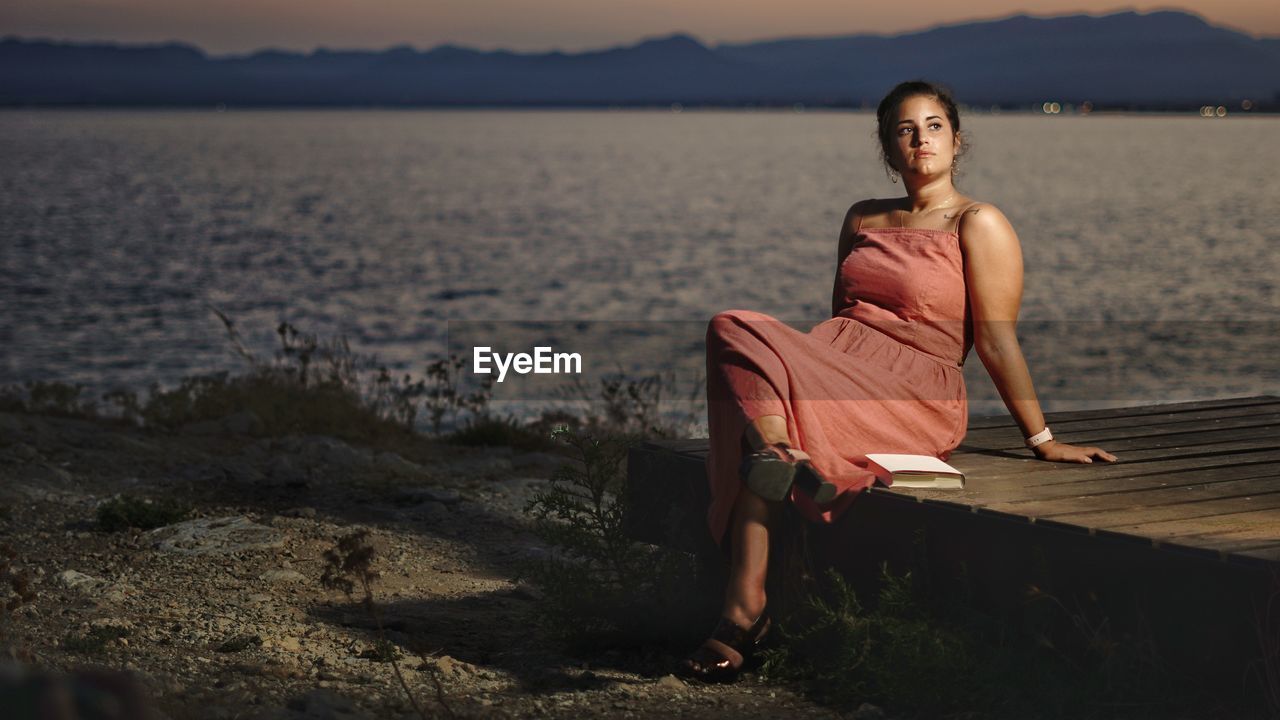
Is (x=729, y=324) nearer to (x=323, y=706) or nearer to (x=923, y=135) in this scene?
(x=923, y=135)

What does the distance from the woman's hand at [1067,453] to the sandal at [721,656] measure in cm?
151

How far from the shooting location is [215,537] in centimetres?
727

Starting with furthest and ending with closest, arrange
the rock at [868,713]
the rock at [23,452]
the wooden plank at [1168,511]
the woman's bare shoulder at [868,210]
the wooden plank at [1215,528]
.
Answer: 1. the rock at [23,452]
2. the woman's bare shoulder at [868,210]
3. the rock at [868,713]
4. the wooden plank at [1168,511]
5. the wooden plank at [1215,528]

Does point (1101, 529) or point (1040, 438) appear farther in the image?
point (1040, 438)

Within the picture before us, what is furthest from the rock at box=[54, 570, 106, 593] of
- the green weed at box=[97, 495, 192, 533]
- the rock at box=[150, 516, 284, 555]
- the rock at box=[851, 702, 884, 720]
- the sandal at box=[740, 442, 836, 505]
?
the rock at box=[851, 702, 884, 720]

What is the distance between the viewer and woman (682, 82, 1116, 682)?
491 centimetres

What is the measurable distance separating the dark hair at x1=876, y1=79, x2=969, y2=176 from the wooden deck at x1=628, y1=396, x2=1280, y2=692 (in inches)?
53.5

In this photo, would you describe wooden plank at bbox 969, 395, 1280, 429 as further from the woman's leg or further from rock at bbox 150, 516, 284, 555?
rock at bbox 150, 516, 284, 555

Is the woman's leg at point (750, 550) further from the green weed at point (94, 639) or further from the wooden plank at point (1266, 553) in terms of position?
the green weed at point (94, 639)

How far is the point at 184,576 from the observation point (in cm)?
665

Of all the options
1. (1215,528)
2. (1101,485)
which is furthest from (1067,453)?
(1215,528)

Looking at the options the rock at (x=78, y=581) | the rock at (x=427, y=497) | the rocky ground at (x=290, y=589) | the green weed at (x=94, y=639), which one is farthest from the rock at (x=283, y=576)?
the rock at (x=427, y=497)

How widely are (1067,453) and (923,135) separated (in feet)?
4.59

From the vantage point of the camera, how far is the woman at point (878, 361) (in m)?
4.91
